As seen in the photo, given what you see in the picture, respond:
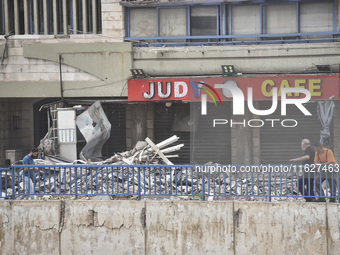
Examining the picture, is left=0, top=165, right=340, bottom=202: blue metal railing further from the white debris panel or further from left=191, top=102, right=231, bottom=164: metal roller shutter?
left=191, top=102, right=231, bottom=164: metal roller shutter

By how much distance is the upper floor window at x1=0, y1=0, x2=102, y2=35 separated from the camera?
2116cm

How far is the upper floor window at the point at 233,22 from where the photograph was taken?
2033 centimetres

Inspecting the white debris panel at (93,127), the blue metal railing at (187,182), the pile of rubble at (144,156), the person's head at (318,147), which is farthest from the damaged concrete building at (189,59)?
the blue metal railing at (187,182)

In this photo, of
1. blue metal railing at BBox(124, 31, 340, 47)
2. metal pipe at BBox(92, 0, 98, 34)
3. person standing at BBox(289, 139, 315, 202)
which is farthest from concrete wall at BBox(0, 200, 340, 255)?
metal pipe at BBox(92, 0, 98, 34)

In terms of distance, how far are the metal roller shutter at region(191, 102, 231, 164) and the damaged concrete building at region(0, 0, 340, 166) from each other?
4 cm

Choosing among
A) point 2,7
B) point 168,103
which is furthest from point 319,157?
point 2,7

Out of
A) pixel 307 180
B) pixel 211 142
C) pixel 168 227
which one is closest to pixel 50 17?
pixel 211 142

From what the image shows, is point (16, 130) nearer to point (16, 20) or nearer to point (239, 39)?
point (16, 20)

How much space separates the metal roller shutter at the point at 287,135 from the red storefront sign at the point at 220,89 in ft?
3.09

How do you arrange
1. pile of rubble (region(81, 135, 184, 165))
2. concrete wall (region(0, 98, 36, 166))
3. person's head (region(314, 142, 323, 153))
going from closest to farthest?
person's head (region(314, 142, 323, 153)) < pile of rubble (region(81, 135, 184, 165)) < concrete wall (region(0, 98, 36, 166))

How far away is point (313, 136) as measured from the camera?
21.1m

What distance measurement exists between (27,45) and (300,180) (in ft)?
36.1

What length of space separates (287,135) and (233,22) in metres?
4.30

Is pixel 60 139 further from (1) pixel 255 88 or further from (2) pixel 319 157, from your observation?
(2) pixel 319 157
